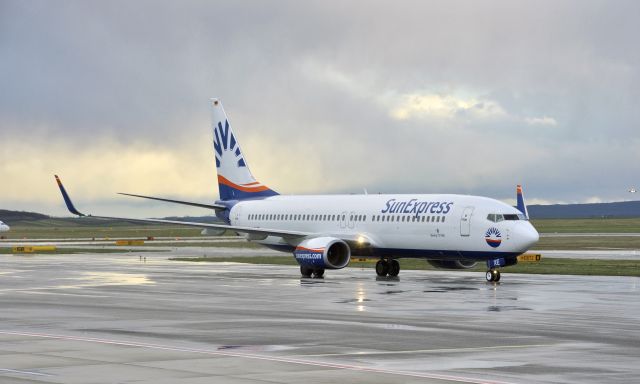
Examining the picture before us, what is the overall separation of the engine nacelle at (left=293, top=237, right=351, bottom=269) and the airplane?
0.05m

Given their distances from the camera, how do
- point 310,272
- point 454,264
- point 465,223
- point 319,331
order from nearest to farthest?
point 319,331, point 465,223, point 454,264, point 310,272

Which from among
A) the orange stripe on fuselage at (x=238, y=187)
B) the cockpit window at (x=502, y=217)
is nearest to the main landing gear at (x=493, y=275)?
the cockpit window at (x=502, y=217)

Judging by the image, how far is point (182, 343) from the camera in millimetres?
22391

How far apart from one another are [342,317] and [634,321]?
25.2ft

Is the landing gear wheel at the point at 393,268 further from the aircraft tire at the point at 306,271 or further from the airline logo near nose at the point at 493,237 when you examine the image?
the airline logo near nose at the point at 493,237

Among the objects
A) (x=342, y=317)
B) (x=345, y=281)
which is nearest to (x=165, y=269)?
(x=345, y=281)

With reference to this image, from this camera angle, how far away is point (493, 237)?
44.3 m

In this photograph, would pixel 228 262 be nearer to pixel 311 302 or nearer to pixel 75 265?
pixel 75 265

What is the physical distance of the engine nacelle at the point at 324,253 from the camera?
48594 mm

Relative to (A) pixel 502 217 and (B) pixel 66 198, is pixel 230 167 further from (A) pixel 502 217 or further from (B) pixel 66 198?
(A) pixel 502 217

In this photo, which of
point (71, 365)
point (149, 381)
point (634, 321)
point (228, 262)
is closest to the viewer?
point (149, 381)

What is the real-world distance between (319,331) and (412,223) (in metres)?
23.4

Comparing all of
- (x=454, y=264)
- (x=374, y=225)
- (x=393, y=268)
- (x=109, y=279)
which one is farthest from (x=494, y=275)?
(x=109, y=279)

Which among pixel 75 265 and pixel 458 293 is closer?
pixel 458 293
